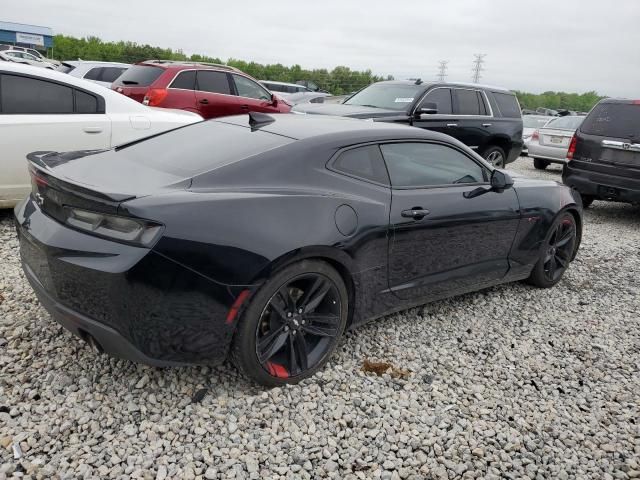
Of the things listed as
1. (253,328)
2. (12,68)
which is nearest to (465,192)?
(253,328)

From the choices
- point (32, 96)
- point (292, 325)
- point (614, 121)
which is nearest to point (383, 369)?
point (292, 325)

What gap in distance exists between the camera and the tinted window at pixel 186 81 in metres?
8.97

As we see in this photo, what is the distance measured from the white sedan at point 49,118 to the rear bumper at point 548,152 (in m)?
9.65

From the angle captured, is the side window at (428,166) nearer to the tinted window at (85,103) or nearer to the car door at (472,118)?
the tinted window at (85,103)

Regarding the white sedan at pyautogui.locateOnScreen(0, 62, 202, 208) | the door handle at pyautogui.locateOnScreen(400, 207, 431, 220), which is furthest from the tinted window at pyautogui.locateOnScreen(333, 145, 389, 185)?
the white sedan at pyautogui.locateOnScreen(0, 62, 202, 208)

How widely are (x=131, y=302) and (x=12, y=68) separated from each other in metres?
3.68

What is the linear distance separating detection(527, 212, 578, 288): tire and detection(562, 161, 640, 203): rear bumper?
283 cm

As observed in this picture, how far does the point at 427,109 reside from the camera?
322 inches

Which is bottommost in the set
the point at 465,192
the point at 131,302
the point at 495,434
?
the point at 495,434

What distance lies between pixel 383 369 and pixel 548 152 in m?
10.6

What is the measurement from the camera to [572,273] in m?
5.36

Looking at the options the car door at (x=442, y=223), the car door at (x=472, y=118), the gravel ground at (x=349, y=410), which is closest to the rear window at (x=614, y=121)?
the car door at (x=472, y=118)

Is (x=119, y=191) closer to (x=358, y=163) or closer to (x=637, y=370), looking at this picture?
(x=358, y=163)

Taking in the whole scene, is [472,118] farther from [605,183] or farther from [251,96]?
[251,96]
